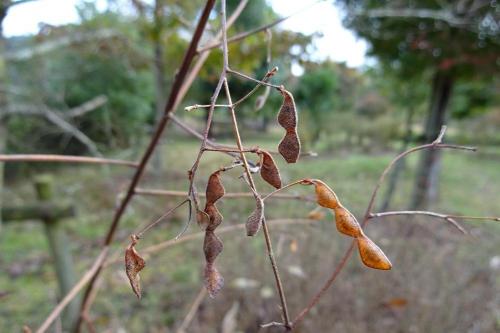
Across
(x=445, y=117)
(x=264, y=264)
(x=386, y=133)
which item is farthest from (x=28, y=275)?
(x=386, y=133)

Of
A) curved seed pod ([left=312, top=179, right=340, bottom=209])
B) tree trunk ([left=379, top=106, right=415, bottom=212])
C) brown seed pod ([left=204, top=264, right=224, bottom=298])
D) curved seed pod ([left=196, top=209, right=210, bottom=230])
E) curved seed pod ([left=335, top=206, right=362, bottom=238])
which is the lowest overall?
tree trunk ([left=379, top=106, right=415, bottom=212])

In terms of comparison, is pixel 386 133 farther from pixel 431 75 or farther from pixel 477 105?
pixel 431 75

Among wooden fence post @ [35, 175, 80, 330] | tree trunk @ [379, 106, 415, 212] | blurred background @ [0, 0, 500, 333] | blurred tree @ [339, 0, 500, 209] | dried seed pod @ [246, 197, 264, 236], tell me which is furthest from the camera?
blurred tree @ [339, 0, 500, 209]

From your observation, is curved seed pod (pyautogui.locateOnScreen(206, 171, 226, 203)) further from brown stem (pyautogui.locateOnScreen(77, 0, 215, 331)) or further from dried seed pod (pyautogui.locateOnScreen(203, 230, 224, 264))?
brown stem (pyautogui.locateOnScreen(77, 0, 215, 331))

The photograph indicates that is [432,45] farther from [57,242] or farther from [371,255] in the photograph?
[371,255]

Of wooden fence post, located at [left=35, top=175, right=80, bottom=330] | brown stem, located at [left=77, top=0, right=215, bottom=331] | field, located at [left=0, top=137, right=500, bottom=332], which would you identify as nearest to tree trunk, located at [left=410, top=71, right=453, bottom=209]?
field, located at [left=0, top=137, right=500, bottom=332]

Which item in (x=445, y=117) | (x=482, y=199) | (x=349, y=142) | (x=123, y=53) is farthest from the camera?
(x=349, y=142)

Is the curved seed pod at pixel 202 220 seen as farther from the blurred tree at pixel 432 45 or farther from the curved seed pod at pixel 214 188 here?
the blurred tree at pixel 432 45

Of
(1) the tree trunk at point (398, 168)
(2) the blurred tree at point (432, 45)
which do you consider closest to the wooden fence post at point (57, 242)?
(1) the tree trunk at point (398, 168)
